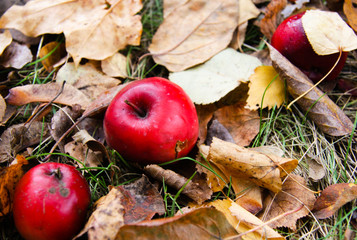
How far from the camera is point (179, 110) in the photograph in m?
1.54

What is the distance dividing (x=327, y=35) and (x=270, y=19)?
49 centimetres

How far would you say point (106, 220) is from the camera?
1254 millimetres

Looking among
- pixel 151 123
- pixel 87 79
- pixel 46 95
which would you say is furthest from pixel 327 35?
pixel 46 95

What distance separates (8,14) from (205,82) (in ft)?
4.13

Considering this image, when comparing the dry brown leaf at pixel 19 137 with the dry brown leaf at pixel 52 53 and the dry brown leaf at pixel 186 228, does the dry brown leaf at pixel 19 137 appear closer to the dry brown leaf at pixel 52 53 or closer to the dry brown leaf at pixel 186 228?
the dry brown leaf at pixel 52 53

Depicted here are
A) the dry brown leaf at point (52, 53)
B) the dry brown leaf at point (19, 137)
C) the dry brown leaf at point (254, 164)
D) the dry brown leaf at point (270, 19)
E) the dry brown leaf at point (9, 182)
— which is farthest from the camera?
the dry brown leaf at point (270, 19)

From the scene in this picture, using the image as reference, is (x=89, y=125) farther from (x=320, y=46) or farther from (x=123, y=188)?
(x=320, y=46)

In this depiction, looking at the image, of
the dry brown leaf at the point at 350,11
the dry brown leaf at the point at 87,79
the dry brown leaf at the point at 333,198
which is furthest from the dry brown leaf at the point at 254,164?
the dry brown leaf at the point at 350,11

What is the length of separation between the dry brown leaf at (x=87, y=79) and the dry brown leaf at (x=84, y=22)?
107 mm

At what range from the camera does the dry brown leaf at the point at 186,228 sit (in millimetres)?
1170

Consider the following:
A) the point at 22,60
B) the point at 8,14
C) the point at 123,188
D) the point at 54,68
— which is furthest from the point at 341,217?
the point at 8,14

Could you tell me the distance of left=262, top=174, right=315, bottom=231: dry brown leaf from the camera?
57.6 inches

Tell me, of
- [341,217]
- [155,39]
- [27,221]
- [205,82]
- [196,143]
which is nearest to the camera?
[27,221]

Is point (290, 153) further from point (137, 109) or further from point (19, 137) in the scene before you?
point (19, 137)
